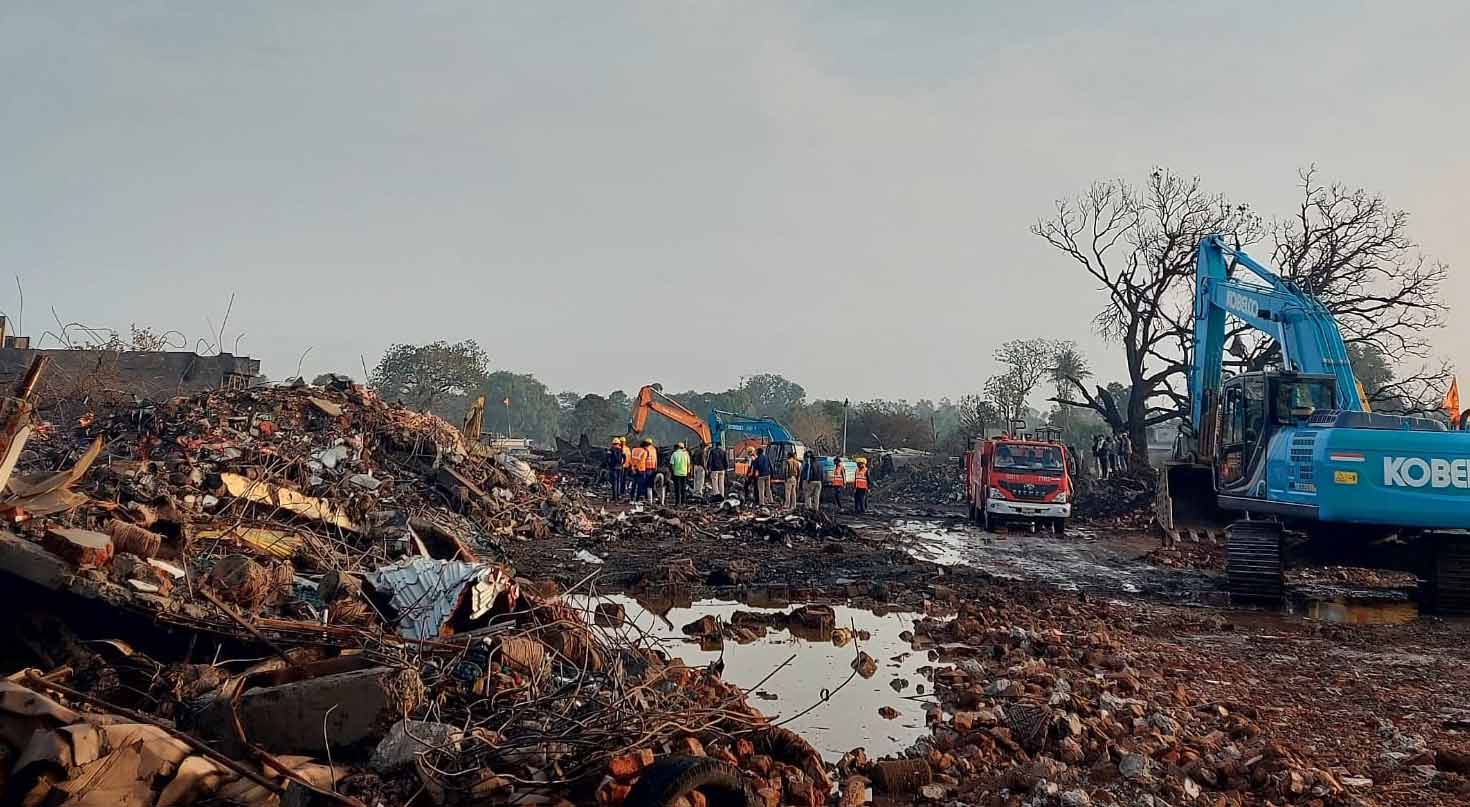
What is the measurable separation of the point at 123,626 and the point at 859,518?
21125 mm

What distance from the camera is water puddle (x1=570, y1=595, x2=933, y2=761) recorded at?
6.12 m

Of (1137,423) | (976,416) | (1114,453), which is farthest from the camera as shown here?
(976,416)

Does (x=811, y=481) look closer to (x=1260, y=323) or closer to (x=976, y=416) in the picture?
(x=1260, y=323)

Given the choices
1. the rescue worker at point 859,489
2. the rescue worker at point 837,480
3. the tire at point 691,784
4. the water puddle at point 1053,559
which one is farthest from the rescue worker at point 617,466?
the tire at point 691,784

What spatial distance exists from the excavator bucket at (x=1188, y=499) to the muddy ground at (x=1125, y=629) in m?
0.67

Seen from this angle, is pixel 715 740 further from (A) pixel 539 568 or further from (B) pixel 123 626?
(A) pixel 539 568

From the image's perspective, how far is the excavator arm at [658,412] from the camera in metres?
31.0

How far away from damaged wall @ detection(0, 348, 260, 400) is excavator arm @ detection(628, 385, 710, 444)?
428 inches

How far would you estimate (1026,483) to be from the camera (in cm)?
2136

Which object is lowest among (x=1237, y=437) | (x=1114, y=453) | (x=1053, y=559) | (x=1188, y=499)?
(x=1053, y=559)

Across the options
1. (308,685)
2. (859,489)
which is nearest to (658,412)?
(859,489)

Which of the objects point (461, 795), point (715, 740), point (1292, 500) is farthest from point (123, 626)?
point (1292, 500)

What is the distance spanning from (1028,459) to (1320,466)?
10818 mm

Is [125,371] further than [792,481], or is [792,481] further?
[792,481]
